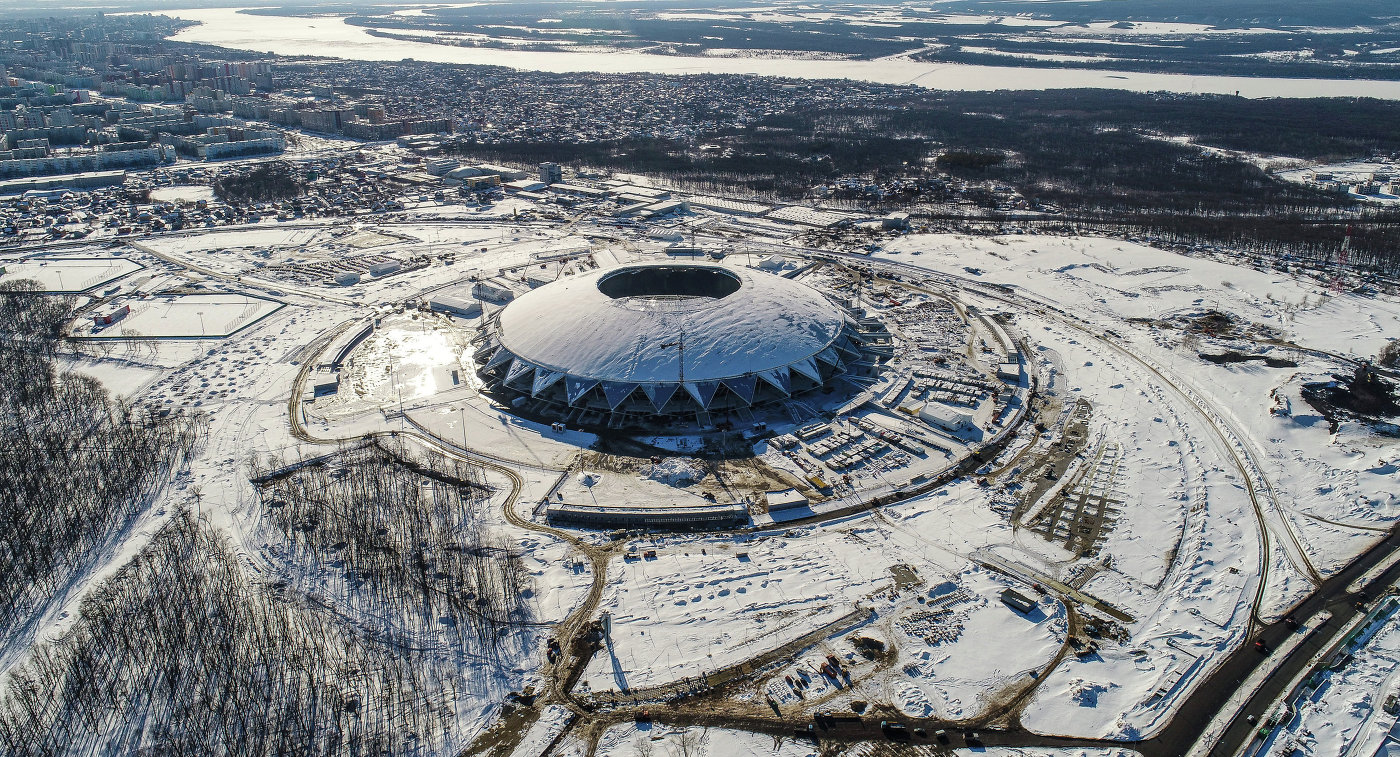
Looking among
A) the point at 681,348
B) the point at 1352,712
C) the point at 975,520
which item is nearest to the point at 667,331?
the point at 681,348

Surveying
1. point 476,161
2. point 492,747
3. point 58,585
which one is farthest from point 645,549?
point 476,161

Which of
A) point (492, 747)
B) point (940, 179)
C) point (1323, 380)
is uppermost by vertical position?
point (940, 179)

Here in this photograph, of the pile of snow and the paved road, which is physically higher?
the pile of snow

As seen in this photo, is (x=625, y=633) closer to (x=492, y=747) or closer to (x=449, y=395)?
(x=492, y=747)

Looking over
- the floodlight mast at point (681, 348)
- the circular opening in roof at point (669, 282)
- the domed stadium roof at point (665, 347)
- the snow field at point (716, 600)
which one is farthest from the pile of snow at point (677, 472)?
the circular opening in roof at point (669, 282)

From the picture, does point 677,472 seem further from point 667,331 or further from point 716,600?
point 667,331

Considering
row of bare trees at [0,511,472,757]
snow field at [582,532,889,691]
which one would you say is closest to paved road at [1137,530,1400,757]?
snow field at [582,532,889,691]

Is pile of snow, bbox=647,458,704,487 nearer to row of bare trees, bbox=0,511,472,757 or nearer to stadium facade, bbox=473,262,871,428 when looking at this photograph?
stadium facade, bbox=473,262,871,428
